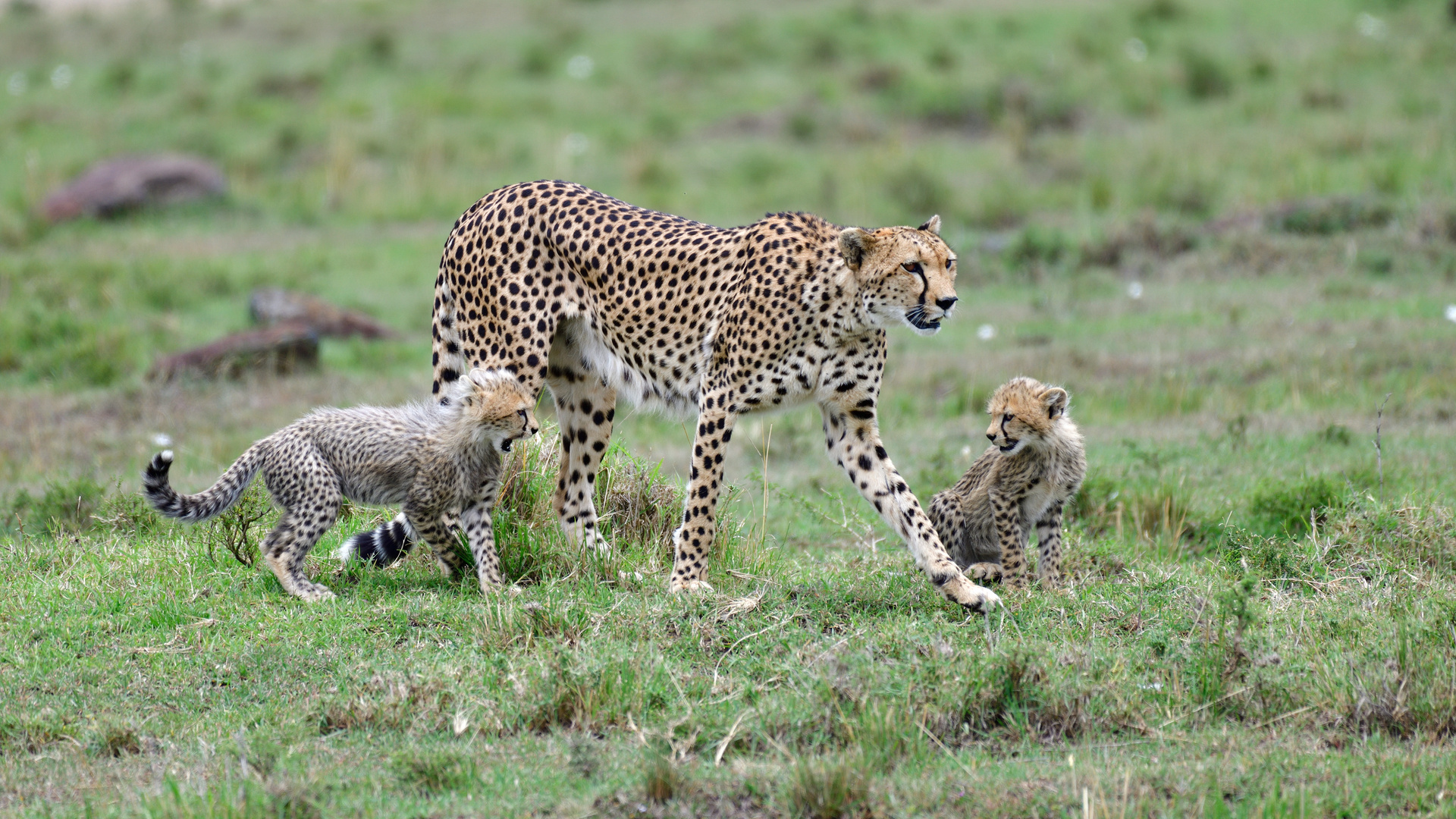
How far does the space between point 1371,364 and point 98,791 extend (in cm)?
744

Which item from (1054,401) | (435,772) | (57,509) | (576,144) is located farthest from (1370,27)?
(435,772)

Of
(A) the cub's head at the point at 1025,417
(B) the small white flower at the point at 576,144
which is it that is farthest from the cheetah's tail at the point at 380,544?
(B) the small white flower at the point at 576,144

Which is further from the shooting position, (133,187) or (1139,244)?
(133,187)

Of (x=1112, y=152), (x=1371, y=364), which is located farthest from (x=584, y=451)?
(x=1112, y=152)

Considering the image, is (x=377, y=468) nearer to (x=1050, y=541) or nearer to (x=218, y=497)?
(x=218, y=497)

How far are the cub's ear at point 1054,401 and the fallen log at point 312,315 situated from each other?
Result: 254 inches

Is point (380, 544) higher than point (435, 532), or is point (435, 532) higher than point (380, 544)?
point (435, 532)

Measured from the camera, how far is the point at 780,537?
7113mm

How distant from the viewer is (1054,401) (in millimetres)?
5789

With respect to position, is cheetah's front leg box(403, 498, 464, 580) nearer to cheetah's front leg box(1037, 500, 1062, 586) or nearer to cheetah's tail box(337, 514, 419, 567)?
cheetah's tail box(337, 514, 419, 567)

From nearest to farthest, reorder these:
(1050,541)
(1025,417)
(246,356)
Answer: (1025,417), (1050,541), (246,356)

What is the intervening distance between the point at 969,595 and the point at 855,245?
1.23 m

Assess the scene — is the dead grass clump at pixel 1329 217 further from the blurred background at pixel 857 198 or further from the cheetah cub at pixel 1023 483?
the cheetah cub at pixel 1023 483

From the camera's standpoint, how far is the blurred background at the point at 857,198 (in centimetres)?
860
